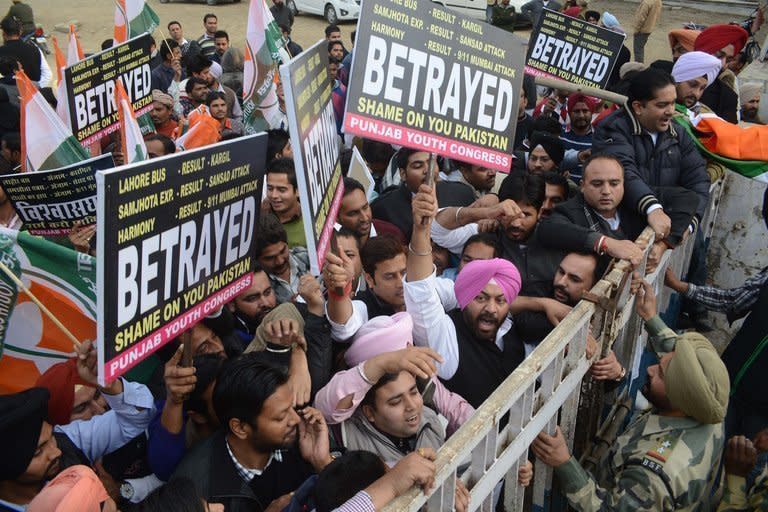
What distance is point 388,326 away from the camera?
3.49m

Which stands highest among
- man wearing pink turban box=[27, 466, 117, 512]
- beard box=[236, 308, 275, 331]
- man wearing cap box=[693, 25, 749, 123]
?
man wearing cap box=[693, 25, 749, 123]

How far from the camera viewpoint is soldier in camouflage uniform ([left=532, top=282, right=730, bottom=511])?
10.6ft

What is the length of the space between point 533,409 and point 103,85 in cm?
424

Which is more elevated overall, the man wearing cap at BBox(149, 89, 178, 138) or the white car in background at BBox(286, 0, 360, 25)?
the man wearing cap at BBox(149, 89, 178, 138)

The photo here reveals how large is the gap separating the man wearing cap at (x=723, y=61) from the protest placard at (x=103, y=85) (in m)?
5.51

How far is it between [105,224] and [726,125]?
4717 millimetres

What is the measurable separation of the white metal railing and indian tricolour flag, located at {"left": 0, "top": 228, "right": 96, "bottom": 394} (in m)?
1.94

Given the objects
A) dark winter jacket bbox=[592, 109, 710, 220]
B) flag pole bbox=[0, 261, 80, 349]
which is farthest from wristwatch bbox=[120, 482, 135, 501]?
dark winter jacket bbox=[592, 109, 710, 220]

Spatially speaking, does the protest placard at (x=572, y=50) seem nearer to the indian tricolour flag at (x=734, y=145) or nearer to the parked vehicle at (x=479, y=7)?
the indian tricolour flag at (x=734, y=145)

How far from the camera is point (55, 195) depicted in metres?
4.39

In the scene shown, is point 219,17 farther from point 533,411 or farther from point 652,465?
point 652,465

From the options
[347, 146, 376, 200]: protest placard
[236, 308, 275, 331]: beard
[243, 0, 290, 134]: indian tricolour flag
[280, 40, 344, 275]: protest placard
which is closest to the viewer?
[280, 40, 344, 275]: protest placard

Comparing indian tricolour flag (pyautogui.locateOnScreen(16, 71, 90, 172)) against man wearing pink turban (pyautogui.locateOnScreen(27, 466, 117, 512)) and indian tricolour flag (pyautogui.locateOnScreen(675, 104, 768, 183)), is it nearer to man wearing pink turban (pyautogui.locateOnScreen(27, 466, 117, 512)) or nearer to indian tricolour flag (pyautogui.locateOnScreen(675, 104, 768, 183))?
man wearing pink turban (pyautogui.locateOnScreen(27, 466, 117, 512))

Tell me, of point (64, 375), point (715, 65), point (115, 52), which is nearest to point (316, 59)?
point (64, 375)
